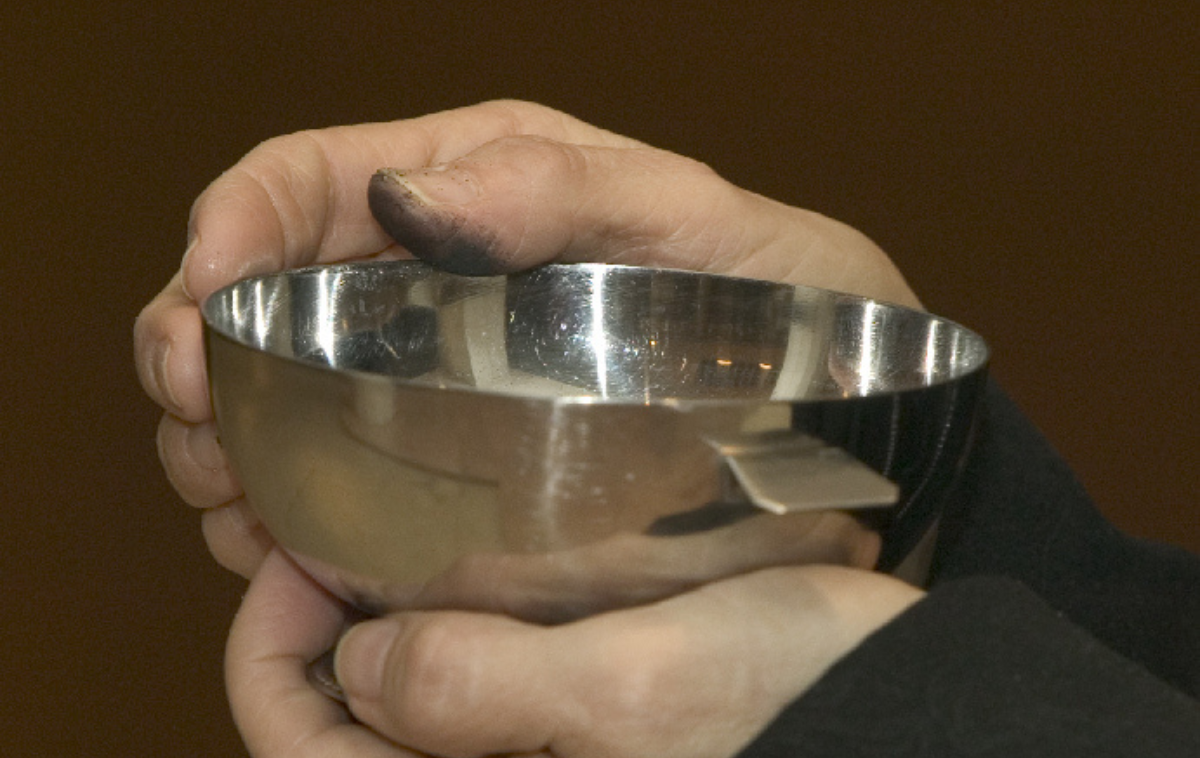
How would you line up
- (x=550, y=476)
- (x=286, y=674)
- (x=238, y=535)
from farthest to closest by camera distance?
1. (x=238, y=535)
2. (x=286, y=674)
3. (x=550, y=476)

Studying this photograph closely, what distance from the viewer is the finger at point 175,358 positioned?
0.45m

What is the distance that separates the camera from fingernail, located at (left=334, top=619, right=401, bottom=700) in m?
0.33

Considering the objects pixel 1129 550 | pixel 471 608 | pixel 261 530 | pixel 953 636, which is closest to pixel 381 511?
pixel 471 608

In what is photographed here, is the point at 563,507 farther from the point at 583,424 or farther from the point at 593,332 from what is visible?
the point at 593,332

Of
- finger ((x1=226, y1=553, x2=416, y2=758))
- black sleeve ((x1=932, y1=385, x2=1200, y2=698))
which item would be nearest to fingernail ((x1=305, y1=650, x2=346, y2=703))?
finger ((x1=226, y1=553, x2=416, y2=758))

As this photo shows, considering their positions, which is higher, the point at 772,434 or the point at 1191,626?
the point at 772,434

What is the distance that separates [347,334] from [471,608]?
18cm

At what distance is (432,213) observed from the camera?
428mm

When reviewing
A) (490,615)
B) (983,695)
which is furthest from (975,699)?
(490,615)

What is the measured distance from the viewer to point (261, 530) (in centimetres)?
55

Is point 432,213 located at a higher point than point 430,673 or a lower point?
higher

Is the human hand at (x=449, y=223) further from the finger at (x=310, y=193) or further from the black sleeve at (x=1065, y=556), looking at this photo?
the black sleeve at (x=1065, y=556)

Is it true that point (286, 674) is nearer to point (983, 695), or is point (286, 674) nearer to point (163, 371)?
point (163, 371)

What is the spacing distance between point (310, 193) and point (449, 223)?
0.10m
